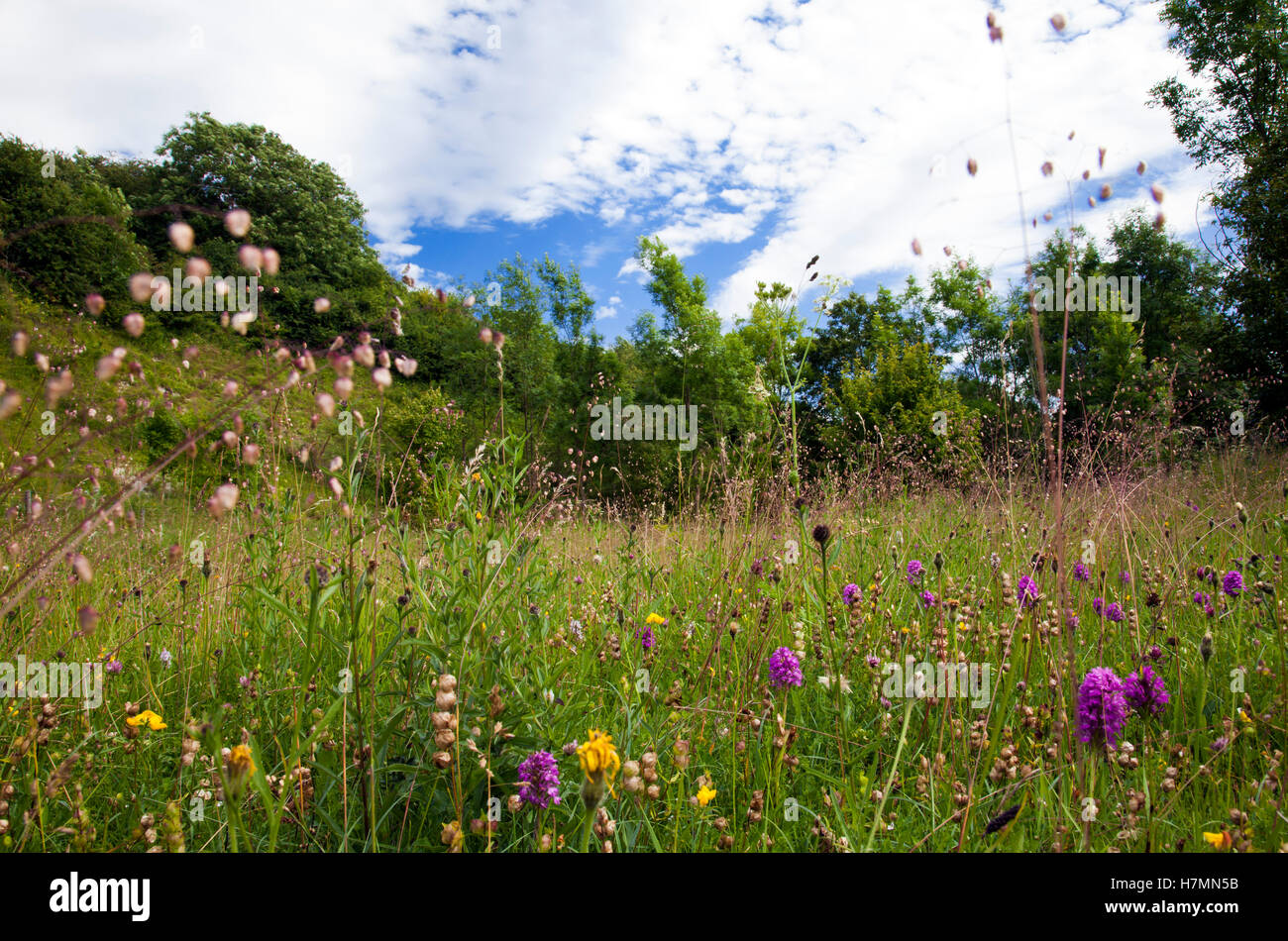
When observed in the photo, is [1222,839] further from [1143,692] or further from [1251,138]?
[1251,138]

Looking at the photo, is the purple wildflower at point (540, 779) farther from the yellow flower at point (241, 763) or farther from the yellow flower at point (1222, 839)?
the yellow flower at point (1222, 839)

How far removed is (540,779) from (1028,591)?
1.60 metres

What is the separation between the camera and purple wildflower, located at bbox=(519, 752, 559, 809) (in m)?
1.22

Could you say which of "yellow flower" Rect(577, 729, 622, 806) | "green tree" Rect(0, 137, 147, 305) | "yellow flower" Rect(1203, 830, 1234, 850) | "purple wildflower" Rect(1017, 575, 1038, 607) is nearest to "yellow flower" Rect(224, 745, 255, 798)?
"yellow flower" Rect(577, 729, 622, 806)

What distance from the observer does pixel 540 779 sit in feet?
4.04

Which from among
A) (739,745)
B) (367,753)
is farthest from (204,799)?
(739,745)

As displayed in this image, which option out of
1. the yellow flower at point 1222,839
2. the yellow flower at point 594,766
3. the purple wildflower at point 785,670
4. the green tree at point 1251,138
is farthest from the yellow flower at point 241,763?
the green tree at point 1251,138

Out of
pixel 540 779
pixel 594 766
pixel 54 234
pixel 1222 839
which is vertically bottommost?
pixel 1222 839

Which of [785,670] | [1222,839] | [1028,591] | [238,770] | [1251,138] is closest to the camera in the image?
[238,770]

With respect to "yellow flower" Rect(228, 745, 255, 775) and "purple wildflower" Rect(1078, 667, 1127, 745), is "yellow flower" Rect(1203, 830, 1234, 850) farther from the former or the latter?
"yellow flower" Rect(228, 745, 255, 775)

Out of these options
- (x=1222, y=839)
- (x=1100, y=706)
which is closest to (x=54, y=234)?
(x=1100, y=706)
